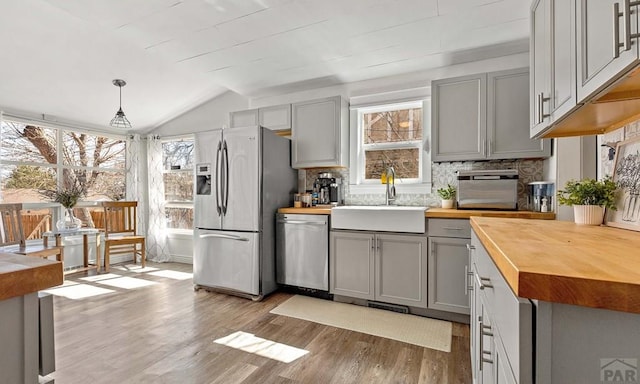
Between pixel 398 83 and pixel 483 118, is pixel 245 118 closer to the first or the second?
pixel 398 83

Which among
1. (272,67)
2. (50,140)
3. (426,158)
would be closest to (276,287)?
(426,158)

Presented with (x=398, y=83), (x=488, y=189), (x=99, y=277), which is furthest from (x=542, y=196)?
(x=99, y=277)

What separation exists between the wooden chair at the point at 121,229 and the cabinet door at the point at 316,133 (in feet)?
9.24

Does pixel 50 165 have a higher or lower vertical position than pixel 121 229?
higher

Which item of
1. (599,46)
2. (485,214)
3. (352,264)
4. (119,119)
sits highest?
(119,119)

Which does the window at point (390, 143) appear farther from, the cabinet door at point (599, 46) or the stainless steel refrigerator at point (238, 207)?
the cabinet door at point (599, 46)

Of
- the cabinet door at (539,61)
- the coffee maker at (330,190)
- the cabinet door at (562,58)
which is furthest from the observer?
the coffee maker at (330,190)

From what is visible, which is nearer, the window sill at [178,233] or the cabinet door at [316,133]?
the cabinet door at [316,133]

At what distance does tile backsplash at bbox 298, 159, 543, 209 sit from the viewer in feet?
9.21

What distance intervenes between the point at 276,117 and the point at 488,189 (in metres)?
2.48

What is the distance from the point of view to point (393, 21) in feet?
8.02

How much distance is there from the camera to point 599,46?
0.95m

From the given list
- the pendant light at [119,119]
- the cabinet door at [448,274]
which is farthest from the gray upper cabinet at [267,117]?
the cabinet door at [448,274]

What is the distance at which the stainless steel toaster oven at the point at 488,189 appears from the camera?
2.54 metres
